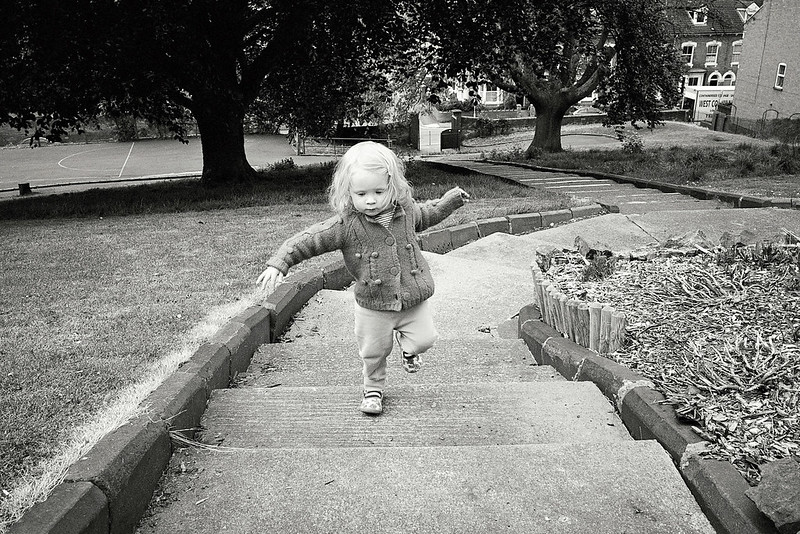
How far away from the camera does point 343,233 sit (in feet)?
11.0

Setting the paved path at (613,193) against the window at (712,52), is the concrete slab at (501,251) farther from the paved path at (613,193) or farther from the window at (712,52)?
the window at (712,52)

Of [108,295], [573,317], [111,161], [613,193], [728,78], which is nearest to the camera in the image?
[573,317]

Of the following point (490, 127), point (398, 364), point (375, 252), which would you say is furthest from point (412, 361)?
point (490, 127)

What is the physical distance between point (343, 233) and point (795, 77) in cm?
3642

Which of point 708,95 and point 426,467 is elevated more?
point 708,95

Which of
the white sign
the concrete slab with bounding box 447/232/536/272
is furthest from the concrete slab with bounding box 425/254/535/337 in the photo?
the white sign

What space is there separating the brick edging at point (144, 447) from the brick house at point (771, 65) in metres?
34.5

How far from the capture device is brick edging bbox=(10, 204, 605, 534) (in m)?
2.01

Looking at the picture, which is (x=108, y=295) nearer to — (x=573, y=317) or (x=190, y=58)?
(x=573, y=317)

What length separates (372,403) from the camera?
333 cm

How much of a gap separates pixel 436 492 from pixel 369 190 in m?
1.50

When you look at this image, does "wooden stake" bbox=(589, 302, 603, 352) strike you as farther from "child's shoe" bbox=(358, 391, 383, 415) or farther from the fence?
the fence

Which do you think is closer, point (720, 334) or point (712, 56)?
point (720, 334)

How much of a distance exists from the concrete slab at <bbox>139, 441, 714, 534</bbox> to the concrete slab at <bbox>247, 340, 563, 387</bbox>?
1396 millimetres
